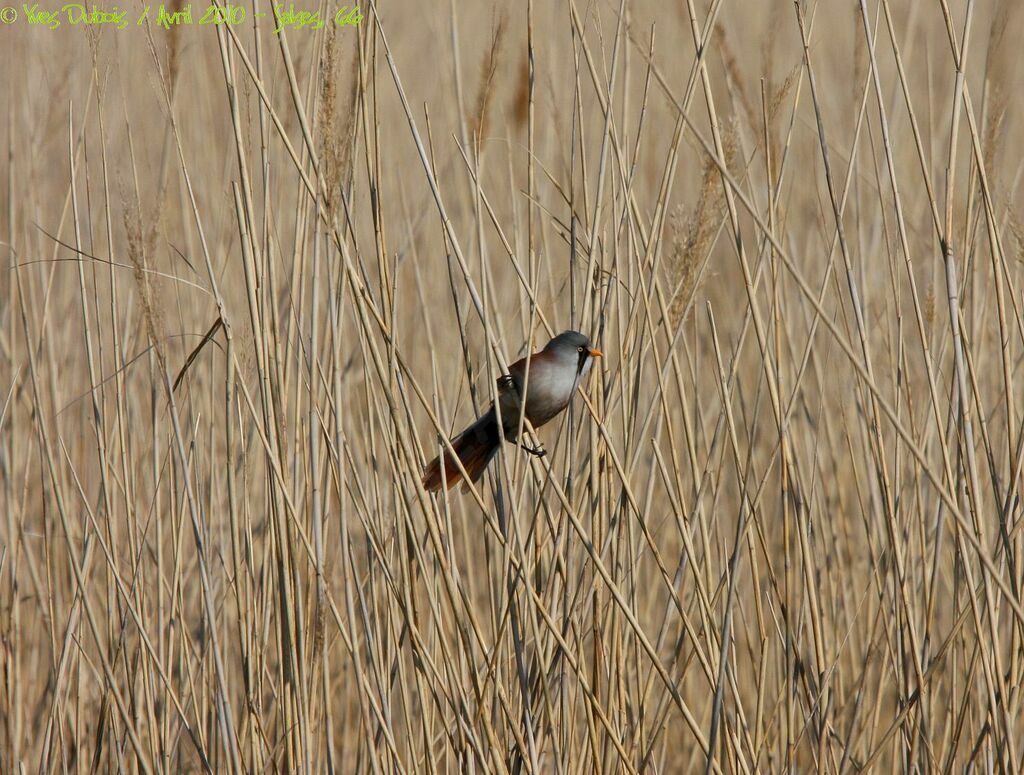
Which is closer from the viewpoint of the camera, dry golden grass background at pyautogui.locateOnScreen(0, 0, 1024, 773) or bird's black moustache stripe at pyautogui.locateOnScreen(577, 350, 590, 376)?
dry golden grass background at pyautogui.locateOnScreen(0, 0, 1024, 773)

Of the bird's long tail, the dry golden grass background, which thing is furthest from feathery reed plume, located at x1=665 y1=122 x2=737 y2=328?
the bird's long tail

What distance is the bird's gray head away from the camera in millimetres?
1887

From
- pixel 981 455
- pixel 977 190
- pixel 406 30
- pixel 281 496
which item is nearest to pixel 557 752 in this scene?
pixel 281 496

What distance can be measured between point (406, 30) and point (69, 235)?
5.44ft

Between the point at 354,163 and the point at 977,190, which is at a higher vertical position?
the point at 354,163

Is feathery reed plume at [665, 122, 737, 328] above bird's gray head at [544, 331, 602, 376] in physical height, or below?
above

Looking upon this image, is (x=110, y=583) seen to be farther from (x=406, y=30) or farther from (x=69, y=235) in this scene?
(x=406, y=30)

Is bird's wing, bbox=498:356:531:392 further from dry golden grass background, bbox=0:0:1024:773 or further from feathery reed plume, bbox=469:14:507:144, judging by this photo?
feathery reed plume, bbox=469:14:507:144

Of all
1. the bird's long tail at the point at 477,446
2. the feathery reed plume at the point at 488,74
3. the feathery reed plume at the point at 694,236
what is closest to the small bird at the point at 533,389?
the bird's long tail at the point at 477,446

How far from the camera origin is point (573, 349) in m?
2.04

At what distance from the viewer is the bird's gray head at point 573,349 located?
74.3 inches

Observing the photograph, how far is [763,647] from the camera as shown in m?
1.66

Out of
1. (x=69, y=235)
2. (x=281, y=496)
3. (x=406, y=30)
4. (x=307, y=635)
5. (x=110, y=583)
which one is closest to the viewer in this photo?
(x=281, y=496)

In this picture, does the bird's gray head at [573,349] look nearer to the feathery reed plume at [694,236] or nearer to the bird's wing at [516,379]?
the bird's wing at [516,379]
